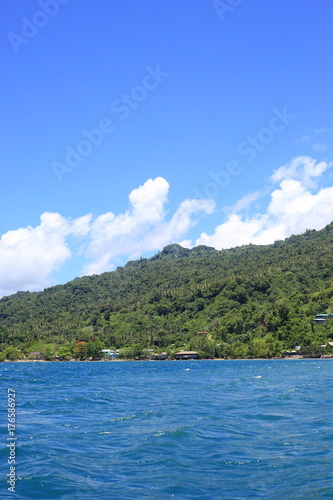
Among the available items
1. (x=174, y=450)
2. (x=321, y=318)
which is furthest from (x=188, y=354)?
(x=174, y=450)

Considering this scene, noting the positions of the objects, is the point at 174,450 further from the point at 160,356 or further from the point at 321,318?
the point at 160,356

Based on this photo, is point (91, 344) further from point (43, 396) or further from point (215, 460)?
point (215, 460)

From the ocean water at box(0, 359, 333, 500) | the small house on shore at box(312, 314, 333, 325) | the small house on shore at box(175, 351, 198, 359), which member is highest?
the small house on shore at box(312, 314, 333, 325)

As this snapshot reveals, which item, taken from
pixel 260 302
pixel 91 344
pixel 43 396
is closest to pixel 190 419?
pixel 43 396

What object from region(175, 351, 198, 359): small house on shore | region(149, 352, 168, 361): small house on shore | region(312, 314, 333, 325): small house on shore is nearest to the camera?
region(312, 314, 333, 325): small house on shore

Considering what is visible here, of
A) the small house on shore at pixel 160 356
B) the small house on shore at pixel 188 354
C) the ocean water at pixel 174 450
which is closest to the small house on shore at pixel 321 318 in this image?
the small house on shore at pixel 188 354

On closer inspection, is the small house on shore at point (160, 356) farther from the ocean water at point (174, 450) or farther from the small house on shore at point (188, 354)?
the ocean water at point (174, 450)

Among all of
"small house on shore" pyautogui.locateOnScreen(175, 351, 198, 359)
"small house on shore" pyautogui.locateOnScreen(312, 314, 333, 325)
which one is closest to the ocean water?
"small house on shore" pyautogui.locateOnScreen(312, 314, 333, 325)

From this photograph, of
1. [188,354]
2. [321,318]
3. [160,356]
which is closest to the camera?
[321,318]

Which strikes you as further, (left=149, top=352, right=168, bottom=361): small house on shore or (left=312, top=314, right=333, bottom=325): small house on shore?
(left=149, top=352, right=168, bottom=361): small house on shore

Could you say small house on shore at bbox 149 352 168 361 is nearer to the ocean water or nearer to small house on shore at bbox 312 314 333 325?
small house on shore at bbox 312 314 333 325

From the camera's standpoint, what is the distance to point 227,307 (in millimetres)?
196750

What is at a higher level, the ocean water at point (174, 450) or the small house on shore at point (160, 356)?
the ocean water at point (174, 450)

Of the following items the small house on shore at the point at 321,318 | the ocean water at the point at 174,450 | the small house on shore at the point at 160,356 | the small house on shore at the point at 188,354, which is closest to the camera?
the ocean water at the point at 174,450
